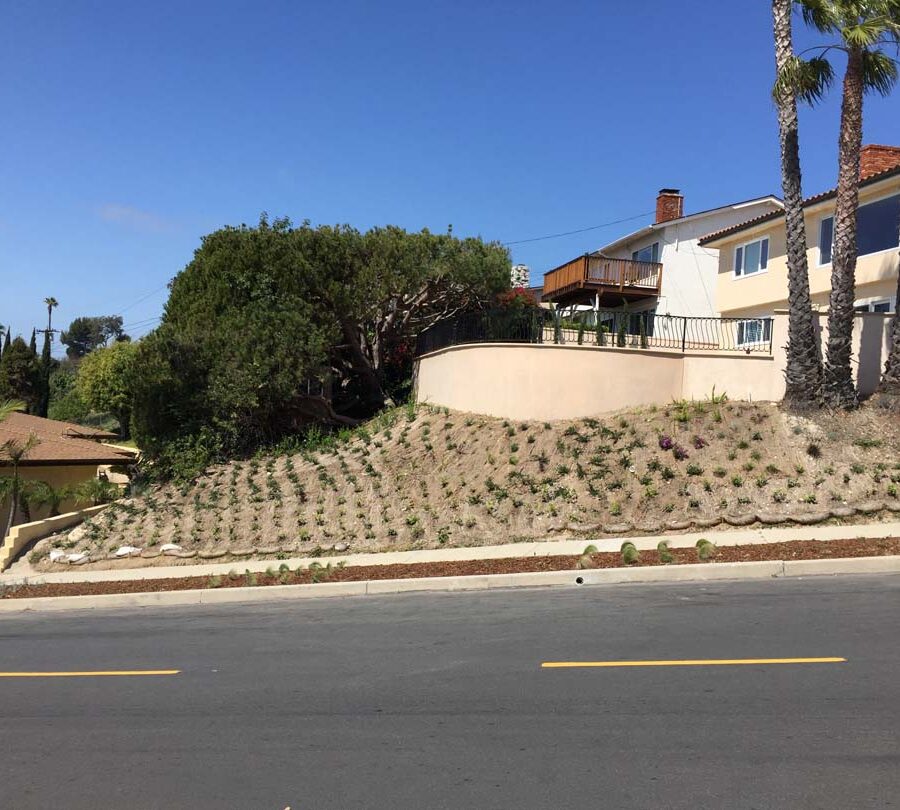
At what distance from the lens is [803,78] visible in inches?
620

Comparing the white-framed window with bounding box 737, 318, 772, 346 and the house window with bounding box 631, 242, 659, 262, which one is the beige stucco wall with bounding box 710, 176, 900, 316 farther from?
the house window with bounding box 631, 242, 659, 262

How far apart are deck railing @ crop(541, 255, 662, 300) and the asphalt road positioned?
68.0 ft

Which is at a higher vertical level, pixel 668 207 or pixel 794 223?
pixel 668 207

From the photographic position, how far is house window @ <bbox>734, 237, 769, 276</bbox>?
25531mm

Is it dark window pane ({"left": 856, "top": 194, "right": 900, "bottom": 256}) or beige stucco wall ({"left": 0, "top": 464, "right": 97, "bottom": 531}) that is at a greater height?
dark window pane ({"left": 856, "top": 194, "right": 900, "bottom": 256})

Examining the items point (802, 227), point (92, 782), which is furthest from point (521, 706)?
point (802, 227)

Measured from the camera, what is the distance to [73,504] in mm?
24031

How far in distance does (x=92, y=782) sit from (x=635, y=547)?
356 inches

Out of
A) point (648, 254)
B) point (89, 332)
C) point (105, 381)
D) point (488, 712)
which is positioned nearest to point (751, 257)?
point (648, 254)

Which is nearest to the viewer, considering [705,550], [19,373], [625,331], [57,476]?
[705,550]

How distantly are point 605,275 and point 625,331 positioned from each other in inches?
481

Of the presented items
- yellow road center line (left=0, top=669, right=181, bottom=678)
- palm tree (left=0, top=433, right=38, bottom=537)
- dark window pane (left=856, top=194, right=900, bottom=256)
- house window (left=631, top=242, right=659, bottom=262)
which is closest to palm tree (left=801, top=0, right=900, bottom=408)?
dark window pane (left=856, top=194, right=900, bottom=256)

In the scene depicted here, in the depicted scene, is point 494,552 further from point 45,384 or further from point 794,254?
point 45,384

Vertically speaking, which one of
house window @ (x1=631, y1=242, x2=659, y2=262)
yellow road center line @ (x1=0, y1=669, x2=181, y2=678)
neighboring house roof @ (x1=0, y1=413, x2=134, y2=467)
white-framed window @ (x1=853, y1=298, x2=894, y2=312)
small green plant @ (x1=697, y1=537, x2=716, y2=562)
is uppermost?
house window @ (x1=631, y1=242, x2=659, y2=262)
